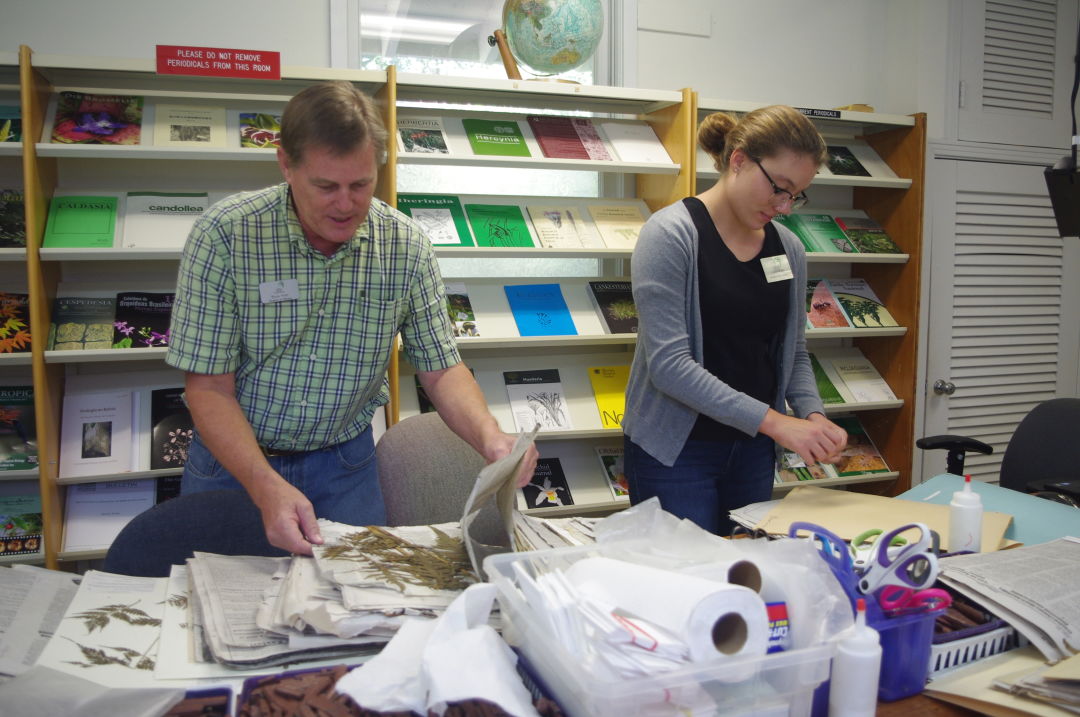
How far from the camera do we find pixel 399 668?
902 millimetres

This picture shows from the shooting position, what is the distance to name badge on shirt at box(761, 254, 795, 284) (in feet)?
6.43

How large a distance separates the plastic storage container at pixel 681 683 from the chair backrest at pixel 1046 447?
72.8 inches

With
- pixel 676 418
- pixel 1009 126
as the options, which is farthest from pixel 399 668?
pixel 1009 126

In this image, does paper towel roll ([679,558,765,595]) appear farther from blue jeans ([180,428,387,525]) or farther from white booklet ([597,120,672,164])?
white booklet ([597,120,672,164])

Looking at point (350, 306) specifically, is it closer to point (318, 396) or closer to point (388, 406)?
point (318, 396)

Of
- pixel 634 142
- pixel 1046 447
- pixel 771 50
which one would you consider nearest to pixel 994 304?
pixel 771 50

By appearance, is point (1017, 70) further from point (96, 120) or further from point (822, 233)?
point (96, 120)

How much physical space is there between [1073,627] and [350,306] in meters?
1.36

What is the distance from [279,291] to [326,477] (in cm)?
41

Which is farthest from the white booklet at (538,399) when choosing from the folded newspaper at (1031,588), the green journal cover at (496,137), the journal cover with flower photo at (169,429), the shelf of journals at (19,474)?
the folded newspaper at (1031,588)

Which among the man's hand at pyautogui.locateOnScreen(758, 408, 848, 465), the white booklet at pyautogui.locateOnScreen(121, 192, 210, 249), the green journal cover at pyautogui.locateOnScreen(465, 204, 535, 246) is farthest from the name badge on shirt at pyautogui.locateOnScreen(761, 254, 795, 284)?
the white booklet at pyautogui.locateOnScreen(121, 192, 210, 249)

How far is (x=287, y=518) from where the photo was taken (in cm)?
126

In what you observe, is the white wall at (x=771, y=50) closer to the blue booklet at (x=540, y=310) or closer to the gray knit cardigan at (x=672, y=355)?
the blue booklet at (x=540, y=310)

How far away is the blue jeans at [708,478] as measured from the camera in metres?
1.92
